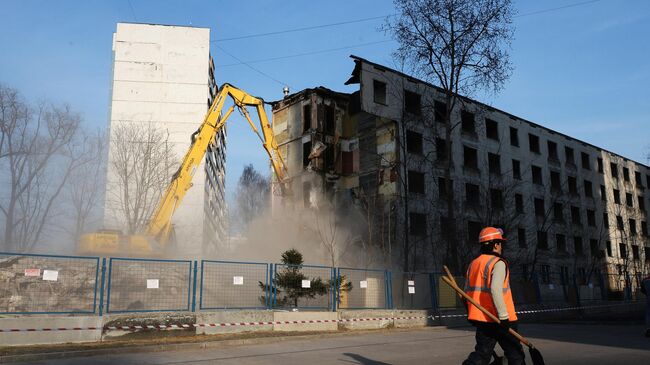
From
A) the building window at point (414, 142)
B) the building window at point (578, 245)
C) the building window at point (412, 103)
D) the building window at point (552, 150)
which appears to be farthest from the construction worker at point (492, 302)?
the building window at point (578, 245)

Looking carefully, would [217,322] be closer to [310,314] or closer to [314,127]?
[310,314]

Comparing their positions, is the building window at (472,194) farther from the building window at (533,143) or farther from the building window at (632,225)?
the building window at (632,225)

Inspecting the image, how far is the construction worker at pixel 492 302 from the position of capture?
17.1 ft

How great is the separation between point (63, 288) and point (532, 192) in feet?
124

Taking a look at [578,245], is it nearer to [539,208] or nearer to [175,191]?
[539,208]

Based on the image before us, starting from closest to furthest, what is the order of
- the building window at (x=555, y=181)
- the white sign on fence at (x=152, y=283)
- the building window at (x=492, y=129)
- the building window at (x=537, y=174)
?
the white sign on fence at (x=152, y=283)
the building window at (x=492, y=129)
the building window at (x=537, y=174)
the building window at (x=555, y=181)

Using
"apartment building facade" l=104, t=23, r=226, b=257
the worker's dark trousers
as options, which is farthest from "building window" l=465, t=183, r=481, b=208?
the worker's dark trousers

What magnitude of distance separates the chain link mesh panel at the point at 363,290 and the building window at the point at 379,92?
57.3ft

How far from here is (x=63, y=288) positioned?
41.8 ft

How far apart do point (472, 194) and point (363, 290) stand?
22.5 m

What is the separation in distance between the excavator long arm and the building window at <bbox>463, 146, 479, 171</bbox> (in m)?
17.0

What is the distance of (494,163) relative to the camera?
40.1 meters

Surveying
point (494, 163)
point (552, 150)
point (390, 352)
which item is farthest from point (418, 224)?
point (390, 352)

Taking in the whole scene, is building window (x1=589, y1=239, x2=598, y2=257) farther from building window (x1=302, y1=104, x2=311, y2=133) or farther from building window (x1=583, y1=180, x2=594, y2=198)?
building window (x1=302, y1=104, x2=311, y2=133)
